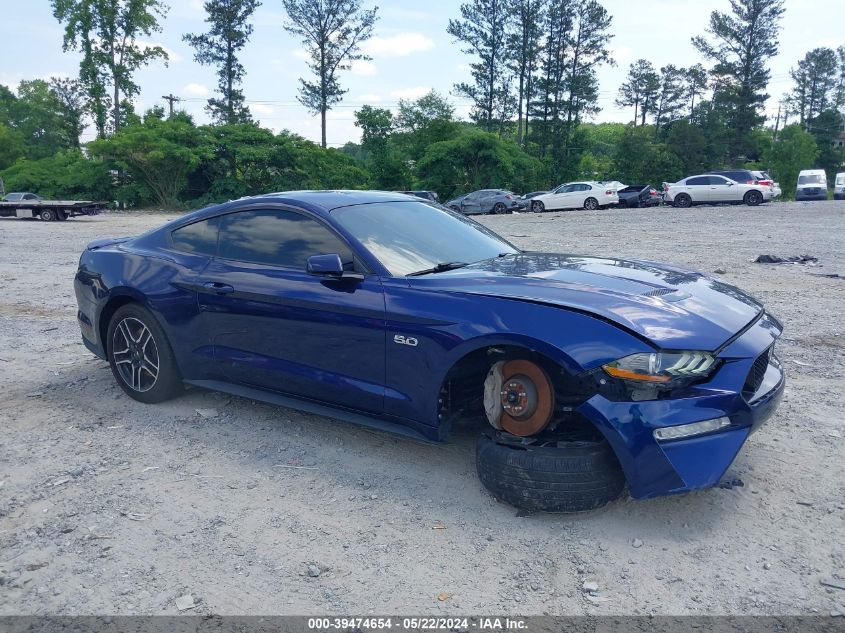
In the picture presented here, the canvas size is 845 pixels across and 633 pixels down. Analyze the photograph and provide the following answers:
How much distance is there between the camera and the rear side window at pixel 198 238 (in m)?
4.64

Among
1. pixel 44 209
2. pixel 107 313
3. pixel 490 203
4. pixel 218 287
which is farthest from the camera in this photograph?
pixel 490 203

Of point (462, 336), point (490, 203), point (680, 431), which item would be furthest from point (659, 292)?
point (490, 203)

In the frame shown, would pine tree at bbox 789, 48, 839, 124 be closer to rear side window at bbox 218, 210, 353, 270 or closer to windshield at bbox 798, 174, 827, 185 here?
windshield at bbox 798, 174, 827, 185

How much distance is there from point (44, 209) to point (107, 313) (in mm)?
27357

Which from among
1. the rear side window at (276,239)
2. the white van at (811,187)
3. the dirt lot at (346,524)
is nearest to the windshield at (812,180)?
the white van at (811,187)

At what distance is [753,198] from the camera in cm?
3012

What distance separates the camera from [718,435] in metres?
2.99

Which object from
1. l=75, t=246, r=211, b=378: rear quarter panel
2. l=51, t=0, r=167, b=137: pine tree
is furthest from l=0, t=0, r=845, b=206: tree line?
l=75, t=246, r=211, b=378: rear quarter panel

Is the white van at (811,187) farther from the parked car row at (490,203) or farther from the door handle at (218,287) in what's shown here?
the door handle at (218,287)

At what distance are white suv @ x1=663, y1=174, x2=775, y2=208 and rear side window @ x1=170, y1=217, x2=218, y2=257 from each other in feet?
97.3

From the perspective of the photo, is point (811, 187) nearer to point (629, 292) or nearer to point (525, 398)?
point (629, 292)

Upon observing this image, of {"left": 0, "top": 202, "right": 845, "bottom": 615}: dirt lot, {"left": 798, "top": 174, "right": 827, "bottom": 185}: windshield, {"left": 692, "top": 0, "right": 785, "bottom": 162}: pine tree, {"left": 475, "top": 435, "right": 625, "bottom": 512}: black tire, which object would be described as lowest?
{"left": 0, "top": 202, "right": 845, "bottom": 615}: dirt lot

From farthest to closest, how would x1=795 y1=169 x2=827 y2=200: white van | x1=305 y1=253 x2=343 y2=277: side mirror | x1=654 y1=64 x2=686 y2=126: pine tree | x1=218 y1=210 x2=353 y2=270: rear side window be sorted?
1. x1=654 y1=64 x2=686 y2=126: pine tree
2. x1=795 y1=169 x2=827 y2=200: white van
3. x1=218 y1=210 x2=353 y2=270: rear side window
4. x1=305 y1=253 x2=343 y2=277: side mirror

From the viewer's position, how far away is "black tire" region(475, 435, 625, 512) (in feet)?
10.2
